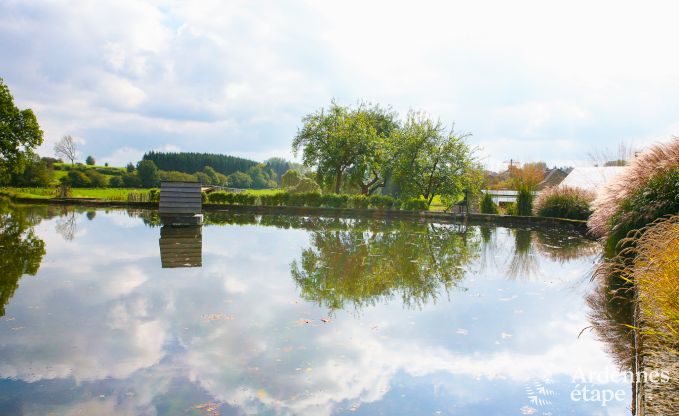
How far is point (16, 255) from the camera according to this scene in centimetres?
933

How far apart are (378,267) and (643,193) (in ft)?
14.9

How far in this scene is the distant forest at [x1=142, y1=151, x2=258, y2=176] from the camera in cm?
7506

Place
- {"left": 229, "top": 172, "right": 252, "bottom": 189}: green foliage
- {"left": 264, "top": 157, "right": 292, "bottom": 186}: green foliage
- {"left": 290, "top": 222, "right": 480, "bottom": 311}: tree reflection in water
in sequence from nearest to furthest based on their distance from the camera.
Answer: {"left": 290, "top": 222, "right": 480, "bottom": 311}: tree reflection in water → {"left": 229, "top": 172, "right": 252, "bottom": 189}: green foliage → {"left": 264, "top": 157, "right": 292, "bottom": 186}: green foliage

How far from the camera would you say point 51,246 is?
1080 centimetres

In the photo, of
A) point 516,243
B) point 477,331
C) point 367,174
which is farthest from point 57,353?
point 367,174

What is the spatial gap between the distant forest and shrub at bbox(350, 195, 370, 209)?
55038 mm

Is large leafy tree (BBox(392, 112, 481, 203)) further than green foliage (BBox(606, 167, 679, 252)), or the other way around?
large leafy tree (BBox(392, 112, 481, 203))

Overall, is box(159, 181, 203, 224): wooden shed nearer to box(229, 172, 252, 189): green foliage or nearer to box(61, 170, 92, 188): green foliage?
box(61, 170, 92, 188): green foliage

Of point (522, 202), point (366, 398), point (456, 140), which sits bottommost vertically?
point (366, 398)

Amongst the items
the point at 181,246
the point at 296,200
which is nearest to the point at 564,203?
the point at 296,200

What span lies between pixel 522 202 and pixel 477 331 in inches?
642

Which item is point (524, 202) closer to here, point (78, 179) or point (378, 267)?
point (378, 267)

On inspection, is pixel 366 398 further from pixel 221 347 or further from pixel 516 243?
pixel 516 243

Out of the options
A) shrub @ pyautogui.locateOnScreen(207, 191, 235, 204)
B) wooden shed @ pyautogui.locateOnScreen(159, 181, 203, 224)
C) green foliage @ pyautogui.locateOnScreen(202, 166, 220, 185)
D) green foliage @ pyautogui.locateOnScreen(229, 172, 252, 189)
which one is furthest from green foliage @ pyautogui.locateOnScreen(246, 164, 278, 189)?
wooden shed @ pyautogui.locateOnScreen(159, 181, 203, 224)
